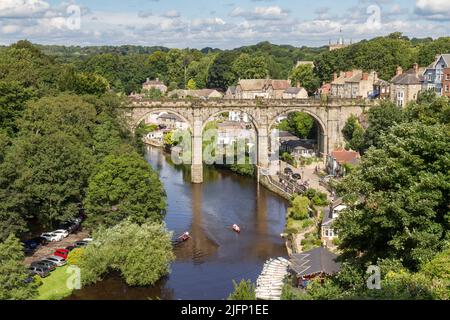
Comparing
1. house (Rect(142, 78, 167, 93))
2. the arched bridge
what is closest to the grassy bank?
the arched bridge

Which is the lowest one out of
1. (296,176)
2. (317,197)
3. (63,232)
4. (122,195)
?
(63,232)

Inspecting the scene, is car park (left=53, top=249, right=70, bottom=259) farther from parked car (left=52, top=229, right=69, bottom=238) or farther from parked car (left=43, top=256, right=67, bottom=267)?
parked car (left=52, top=229, right=69, bottom=238)

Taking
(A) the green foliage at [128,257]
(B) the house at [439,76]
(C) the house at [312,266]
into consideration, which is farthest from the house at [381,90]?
(A) the green foliage at [128,257]

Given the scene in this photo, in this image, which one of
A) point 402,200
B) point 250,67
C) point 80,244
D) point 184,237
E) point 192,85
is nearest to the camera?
point 402,200

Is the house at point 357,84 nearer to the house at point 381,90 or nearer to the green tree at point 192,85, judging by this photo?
the house at point 381,90

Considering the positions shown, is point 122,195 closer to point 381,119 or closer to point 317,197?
point 317,197

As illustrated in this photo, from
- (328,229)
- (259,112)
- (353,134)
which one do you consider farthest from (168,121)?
(328,229)

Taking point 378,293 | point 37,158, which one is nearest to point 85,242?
point 37,158
